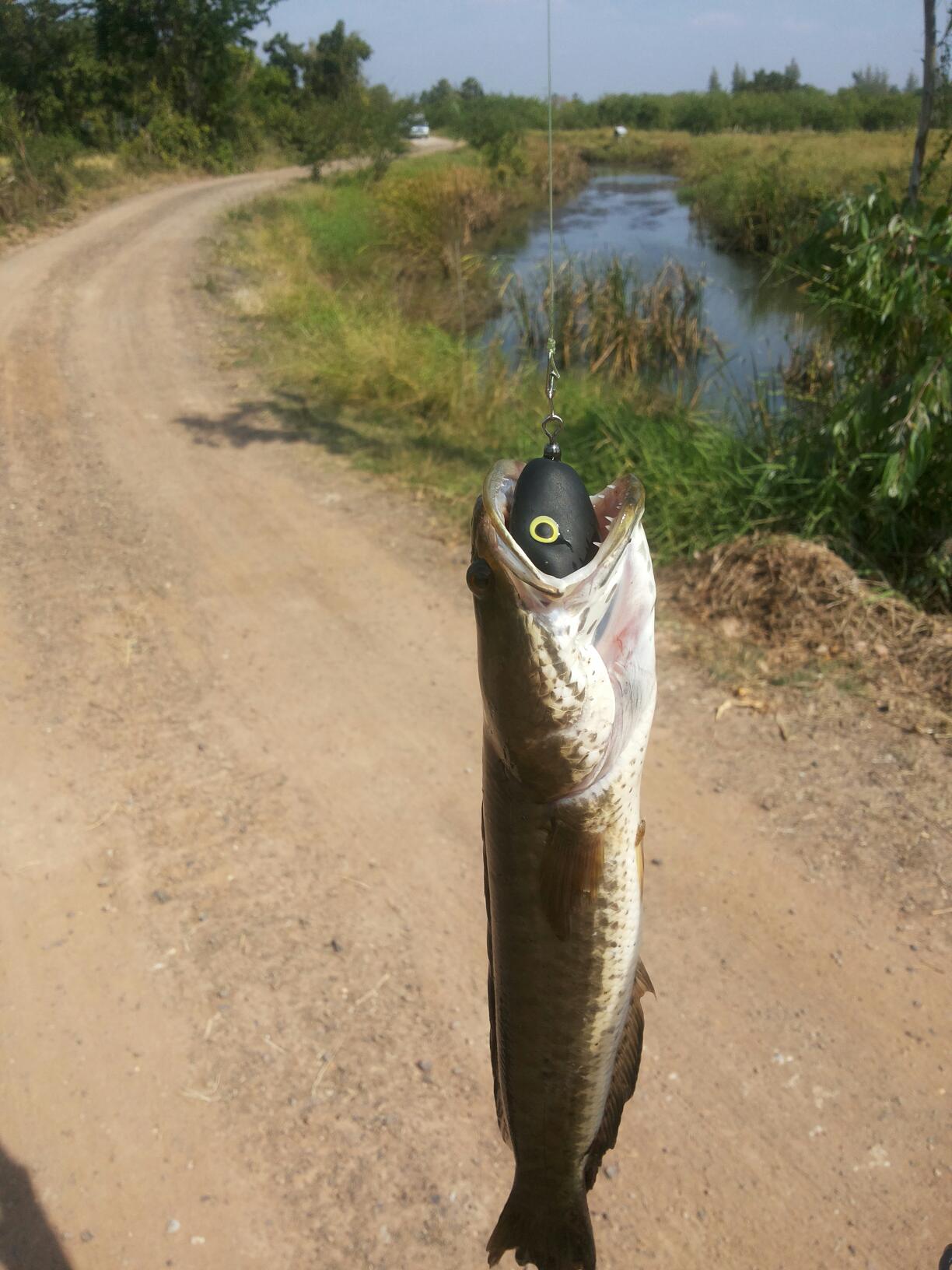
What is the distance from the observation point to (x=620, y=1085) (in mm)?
2115

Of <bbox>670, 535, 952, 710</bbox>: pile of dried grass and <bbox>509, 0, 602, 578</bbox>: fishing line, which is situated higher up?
<bbox>509, 0, 602, 578</bbox>: fishing line

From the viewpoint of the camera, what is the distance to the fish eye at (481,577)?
5.43 ft

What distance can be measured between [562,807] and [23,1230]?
271cm

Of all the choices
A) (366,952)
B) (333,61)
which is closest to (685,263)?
(366,952)

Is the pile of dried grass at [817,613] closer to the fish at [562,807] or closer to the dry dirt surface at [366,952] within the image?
the dry dirt surface at [366,952]

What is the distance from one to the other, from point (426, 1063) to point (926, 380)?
14.8 ft

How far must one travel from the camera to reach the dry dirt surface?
3254 mm

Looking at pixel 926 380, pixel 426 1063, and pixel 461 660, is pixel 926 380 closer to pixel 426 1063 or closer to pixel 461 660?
pixel 461 660

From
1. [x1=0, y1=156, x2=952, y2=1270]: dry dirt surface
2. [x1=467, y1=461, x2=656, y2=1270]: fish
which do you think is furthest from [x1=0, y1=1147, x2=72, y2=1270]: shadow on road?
[x1=467, y1=461, x2=656, y2=1270]: fish

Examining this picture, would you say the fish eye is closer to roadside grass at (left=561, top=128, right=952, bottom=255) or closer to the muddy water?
roadside grass at (left=561, top=128, right=952, bottom=255)

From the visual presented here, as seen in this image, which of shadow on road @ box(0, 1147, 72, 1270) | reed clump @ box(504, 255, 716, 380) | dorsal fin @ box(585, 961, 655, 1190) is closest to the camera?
dorsal fin @ box(585, 961, 655, 1190)

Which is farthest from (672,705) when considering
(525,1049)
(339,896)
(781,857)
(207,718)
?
(525,1049)

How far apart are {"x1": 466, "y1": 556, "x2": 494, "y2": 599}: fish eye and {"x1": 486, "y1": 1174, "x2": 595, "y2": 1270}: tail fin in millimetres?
1300

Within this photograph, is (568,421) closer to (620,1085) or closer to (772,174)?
(620,1085)
